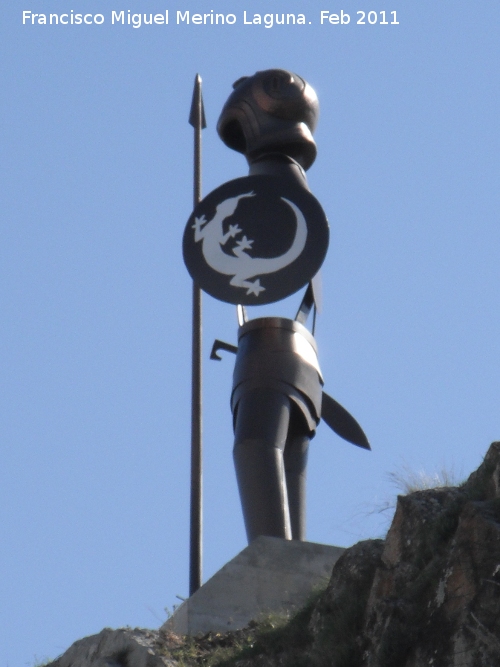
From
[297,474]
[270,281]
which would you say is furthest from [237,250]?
[297,474]

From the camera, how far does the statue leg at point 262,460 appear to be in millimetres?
11000

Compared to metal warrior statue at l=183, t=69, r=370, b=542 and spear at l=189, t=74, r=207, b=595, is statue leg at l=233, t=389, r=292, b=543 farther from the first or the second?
spear at l=189, t=74, r=207, b=595

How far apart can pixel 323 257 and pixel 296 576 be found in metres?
3.60

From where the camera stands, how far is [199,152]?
1353 centimetres

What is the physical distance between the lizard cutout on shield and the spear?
421 mm

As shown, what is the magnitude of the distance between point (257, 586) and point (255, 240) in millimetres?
3730

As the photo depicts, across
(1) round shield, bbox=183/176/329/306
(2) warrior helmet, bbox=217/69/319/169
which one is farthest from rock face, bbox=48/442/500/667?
(2) warrior helmet, bbox=217/69/319/169

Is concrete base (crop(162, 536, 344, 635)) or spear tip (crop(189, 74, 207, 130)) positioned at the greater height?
spear tip (crop(189, 74, 207, 130))

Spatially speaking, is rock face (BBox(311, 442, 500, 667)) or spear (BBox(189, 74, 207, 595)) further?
spear (BBox(189, 74, 207, 595))

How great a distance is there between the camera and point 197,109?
46.2ft

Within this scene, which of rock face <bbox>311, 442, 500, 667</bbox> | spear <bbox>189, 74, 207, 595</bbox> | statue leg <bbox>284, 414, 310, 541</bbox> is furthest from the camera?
statue leg <bbox>284, 414, 310, 541</bbox>

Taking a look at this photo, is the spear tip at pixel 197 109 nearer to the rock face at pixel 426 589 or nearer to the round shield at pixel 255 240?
the round shield at pixel 255 240

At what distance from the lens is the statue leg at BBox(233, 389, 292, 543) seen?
1100 centimetres

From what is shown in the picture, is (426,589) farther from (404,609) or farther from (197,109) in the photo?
(197,109)
